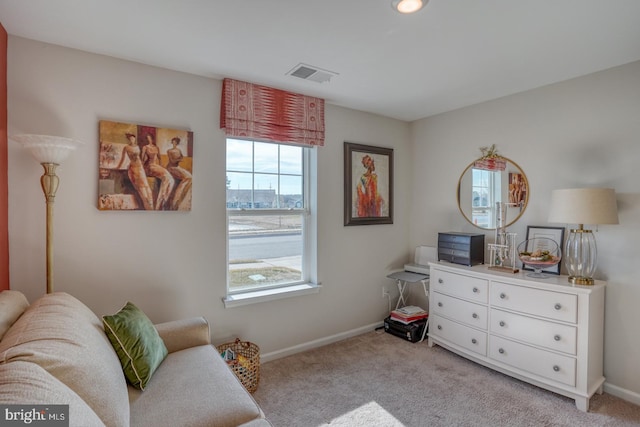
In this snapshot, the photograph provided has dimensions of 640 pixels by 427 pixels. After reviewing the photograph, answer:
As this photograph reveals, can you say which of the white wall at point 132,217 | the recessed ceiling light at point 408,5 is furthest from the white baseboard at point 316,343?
the recessed ceiling light at point 408,5

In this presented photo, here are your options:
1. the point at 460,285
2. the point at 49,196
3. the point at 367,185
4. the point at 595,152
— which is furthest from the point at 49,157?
the point at 595,152

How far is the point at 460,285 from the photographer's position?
290 cm

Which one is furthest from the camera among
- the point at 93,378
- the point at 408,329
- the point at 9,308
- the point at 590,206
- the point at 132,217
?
the point at 408,329

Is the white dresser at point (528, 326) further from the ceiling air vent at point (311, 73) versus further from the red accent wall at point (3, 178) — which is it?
the red accent wall at point (3, 178)

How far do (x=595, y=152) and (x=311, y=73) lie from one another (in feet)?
7.48

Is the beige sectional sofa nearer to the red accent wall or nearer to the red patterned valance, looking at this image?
the red accent wall

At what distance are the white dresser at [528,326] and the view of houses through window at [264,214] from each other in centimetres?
149

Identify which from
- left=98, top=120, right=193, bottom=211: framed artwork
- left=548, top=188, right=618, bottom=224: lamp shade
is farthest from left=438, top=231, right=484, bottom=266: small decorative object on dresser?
left=98, top=120, right=193, bottom=211: framed artwork

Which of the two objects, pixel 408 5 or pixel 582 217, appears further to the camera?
pixel 582 217

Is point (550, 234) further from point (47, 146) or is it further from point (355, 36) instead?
point (47, 146)

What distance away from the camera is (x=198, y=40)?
2.00 metres

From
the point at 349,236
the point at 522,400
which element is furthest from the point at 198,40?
the point at 522,400

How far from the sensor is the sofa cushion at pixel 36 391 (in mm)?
825

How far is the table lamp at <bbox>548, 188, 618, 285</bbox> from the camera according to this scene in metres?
2.18
